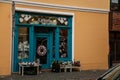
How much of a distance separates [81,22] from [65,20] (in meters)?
1.06

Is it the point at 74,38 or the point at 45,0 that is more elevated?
the point at 45,0

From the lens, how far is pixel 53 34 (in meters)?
22.4

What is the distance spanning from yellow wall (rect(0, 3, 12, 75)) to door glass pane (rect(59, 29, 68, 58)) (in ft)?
13.4

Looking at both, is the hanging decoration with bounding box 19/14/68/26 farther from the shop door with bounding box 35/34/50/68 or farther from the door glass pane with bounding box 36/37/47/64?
the door glass pane with bounding box 36/37/47/64

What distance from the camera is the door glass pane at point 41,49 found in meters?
21.7

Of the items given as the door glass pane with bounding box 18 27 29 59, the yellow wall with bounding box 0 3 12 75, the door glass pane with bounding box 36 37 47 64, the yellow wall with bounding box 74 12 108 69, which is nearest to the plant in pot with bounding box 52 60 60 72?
the door glass pane with bounding box 36 37 47 64

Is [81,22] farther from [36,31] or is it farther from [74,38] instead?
[36,31]

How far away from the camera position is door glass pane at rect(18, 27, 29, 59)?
819 inches

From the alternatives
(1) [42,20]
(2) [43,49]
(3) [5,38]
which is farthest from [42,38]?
(3) [5,38]

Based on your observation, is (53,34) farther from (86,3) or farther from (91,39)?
(86,3)

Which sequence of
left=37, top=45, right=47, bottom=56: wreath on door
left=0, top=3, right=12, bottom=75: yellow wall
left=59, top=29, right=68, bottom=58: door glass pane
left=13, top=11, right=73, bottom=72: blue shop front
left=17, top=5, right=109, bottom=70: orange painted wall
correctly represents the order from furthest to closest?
left=17, top=5, right=109, bottom=70: orange painted wall < left=59, top=29, right=68, bottom=58: door glass pane < left=37, top=45, right=47, bottom=56: wreath on door < left=13, top=11, right=73, bottom=72: blue shop front < left=0, top=3, right=12, bottom=75: yellow wall

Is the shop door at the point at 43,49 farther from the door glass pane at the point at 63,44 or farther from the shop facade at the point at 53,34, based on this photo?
the door glass pane at the point at 63,44

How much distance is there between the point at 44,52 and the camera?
22.0 meters

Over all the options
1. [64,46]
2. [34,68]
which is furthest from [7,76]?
[64,46]
